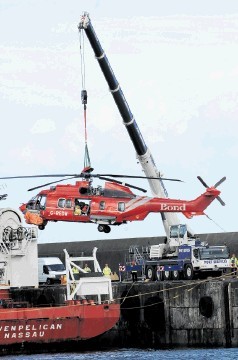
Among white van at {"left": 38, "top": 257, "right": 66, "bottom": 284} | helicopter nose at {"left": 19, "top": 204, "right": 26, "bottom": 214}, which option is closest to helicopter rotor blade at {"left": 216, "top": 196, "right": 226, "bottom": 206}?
helicopter nose at {"left": 19, "top": 204, "right": 26, "bottom": 214}

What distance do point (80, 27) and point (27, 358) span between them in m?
19.1

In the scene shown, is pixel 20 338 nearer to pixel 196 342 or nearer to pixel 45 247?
pixel 196 342

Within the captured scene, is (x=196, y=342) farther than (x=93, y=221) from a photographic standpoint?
No

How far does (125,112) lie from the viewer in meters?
77.4

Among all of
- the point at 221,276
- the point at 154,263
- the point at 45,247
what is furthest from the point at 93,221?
the point at 45,247

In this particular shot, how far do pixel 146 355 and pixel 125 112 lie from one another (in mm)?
15515

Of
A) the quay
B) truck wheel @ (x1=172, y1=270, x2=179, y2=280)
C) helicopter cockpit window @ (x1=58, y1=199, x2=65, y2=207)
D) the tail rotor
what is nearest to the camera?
the quay

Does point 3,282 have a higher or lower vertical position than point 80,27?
lower

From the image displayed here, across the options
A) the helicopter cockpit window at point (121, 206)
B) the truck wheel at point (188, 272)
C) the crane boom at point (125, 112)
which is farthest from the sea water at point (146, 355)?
the crane boom at point (125, 112)

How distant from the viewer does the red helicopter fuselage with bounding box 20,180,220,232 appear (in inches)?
3004

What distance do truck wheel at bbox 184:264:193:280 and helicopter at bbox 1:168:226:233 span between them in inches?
124

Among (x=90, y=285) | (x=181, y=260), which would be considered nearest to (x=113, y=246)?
(x=181, y=260)

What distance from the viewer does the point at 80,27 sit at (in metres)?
77.4

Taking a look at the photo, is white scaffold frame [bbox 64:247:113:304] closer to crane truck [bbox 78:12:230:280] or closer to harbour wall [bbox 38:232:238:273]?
crane truck [bbox 78:12:230:280]
